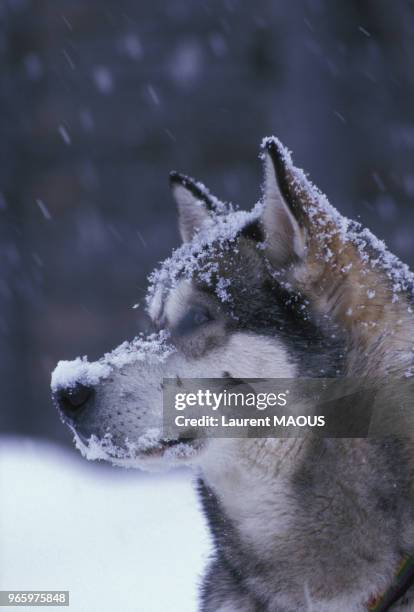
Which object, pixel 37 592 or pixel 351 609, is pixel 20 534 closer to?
pixel 37 592

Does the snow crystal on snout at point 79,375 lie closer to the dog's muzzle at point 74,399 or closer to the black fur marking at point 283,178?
the dog's muzzle at point 74,399

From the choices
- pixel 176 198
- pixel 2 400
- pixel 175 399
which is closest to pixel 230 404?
pixel 175 399

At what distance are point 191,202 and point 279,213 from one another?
61cm

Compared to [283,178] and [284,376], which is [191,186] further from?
[284,376]

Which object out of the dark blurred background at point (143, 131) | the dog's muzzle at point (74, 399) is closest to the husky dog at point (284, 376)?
the dog's muzzle at point (74, 399)

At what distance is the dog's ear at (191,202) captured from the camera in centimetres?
245

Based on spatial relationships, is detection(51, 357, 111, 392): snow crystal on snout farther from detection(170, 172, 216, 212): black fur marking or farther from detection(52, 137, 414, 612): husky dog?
detection(170, 172, 216, 212): black fur marking

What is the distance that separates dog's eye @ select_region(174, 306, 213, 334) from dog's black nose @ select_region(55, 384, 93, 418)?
13.0 inches

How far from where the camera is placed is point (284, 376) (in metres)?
1.89

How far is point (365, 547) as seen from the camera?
1.75m

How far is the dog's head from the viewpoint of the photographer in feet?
6.18

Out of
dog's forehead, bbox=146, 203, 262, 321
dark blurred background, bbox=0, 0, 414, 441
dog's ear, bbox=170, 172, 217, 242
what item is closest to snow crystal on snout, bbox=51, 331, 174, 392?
dog's forehead, bbox=146, 203, 262, 321

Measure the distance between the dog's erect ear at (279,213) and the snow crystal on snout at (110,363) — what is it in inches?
17.3

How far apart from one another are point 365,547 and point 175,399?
65 centimetres
